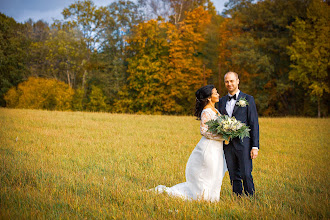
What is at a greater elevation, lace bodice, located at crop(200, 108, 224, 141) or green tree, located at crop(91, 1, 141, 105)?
green tree, located at crop(91, 1, 141, 105)

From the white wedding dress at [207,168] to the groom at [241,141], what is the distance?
198 mm

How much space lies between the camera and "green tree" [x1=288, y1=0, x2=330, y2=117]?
27109 mm

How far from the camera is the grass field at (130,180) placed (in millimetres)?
4305

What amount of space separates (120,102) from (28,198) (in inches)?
1194

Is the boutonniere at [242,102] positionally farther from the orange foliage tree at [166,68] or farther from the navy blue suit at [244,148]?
the orange foliage tree at [166,68]

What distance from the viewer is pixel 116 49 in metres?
37.6

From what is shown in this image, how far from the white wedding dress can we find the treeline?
26.0 m

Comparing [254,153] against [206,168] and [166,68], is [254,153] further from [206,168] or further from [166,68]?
[166,68]

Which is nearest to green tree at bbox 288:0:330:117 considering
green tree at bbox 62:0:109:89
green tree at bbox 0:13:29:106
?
green tree at bbox 62:0:109:89

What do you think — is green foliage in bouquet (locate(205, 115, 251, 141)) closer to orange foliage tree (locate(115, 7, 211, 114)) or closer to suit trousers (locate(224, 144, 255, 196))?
suit trousers (locate(224, 144, 255, 196))

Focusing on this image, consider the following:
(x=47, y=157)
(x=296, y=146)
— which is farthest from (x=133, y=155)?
(x=296, y=146)

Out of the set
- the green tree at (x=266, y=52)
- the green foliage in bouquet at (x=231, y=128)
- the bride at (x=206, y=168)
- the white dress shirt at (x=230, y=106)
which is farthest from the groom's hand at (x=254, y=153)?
the green tree at (x=266, y=52)

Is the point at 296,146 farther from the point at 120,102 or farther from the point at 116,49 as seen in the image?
the point at 116,49

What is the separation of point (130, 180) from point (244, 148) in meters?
2.72
